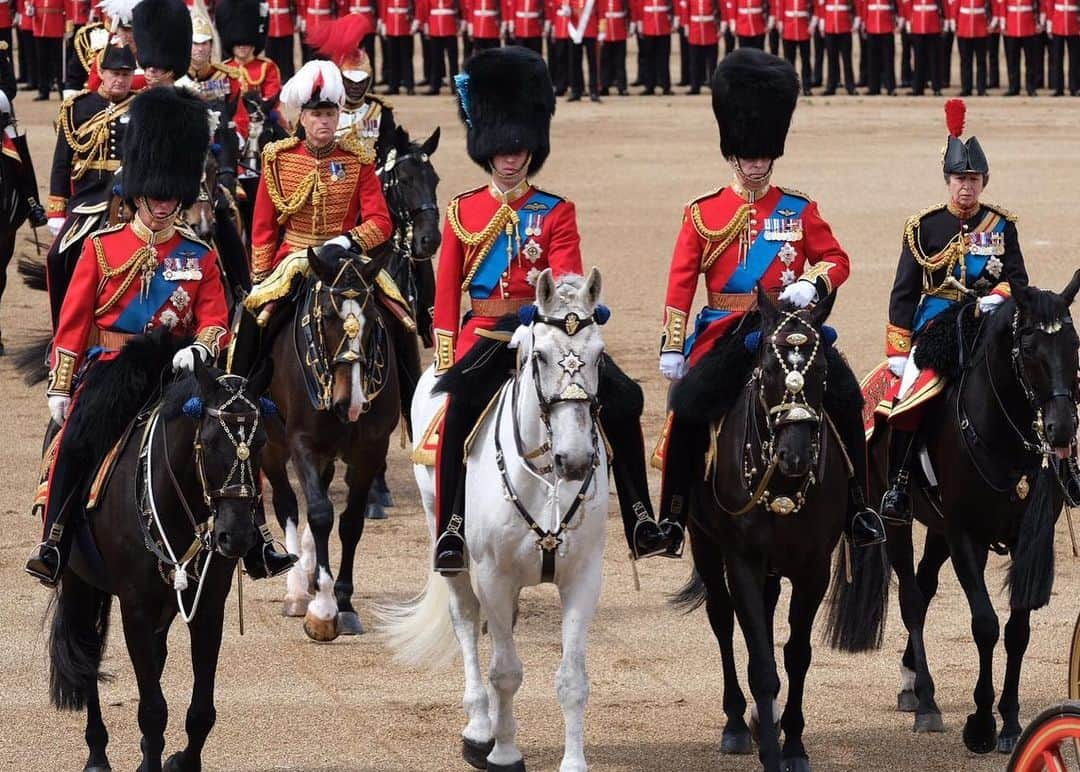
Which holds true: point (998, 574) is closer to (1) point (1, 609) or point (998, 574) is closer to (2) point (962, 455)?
(2) point (962, 455)

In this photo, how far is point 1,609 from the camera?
8.99 metres

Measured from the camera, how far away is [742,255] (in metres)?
7.53

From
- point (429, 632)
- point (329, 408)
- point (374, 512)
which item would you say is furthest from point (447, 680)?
point (374, 512)

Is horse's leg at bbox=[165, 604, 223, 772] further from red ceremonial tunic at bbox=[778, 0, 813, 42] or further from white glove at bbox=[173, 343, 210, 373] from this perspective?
red ceremonial tunic at bbox=[778, 0, 813, 42]

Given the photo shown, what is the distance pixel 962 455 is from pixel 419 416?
1905 millimetres

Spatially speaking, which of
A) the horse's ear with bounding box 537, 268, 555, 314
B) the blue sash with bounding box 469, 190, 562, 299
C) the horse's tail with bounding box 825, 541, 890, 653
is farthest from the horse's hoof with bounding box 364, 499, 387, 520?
the horse's ear with bounding box 537, 268, 555, 314

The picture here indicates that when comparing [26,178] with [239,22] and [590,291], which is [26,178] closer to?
[239,22]

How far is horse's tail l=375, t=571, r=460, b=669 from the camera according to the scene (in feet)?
24.7

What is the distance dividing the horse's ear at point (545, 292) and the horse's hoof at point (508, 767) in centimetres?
152

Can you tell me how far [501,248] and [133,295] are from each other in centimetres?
124

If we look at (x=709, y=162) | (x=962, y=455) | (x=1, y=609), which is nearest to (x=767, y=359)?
(x=962, y=455)

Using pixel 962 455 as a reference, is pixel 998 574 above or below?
below

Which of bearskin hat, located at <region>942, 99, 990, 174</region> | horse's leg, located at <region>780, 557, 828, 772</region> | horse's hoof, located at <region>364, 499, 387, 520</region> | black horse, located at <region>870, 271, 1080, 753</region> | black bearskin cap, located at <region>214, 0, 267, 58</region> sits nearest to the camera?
horse's leg, located at <region>780, 557, 828, 772</region>

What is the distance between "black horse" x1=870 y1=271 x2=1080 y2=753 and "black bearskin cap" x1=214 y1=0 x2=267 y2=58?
7941 millimetres
